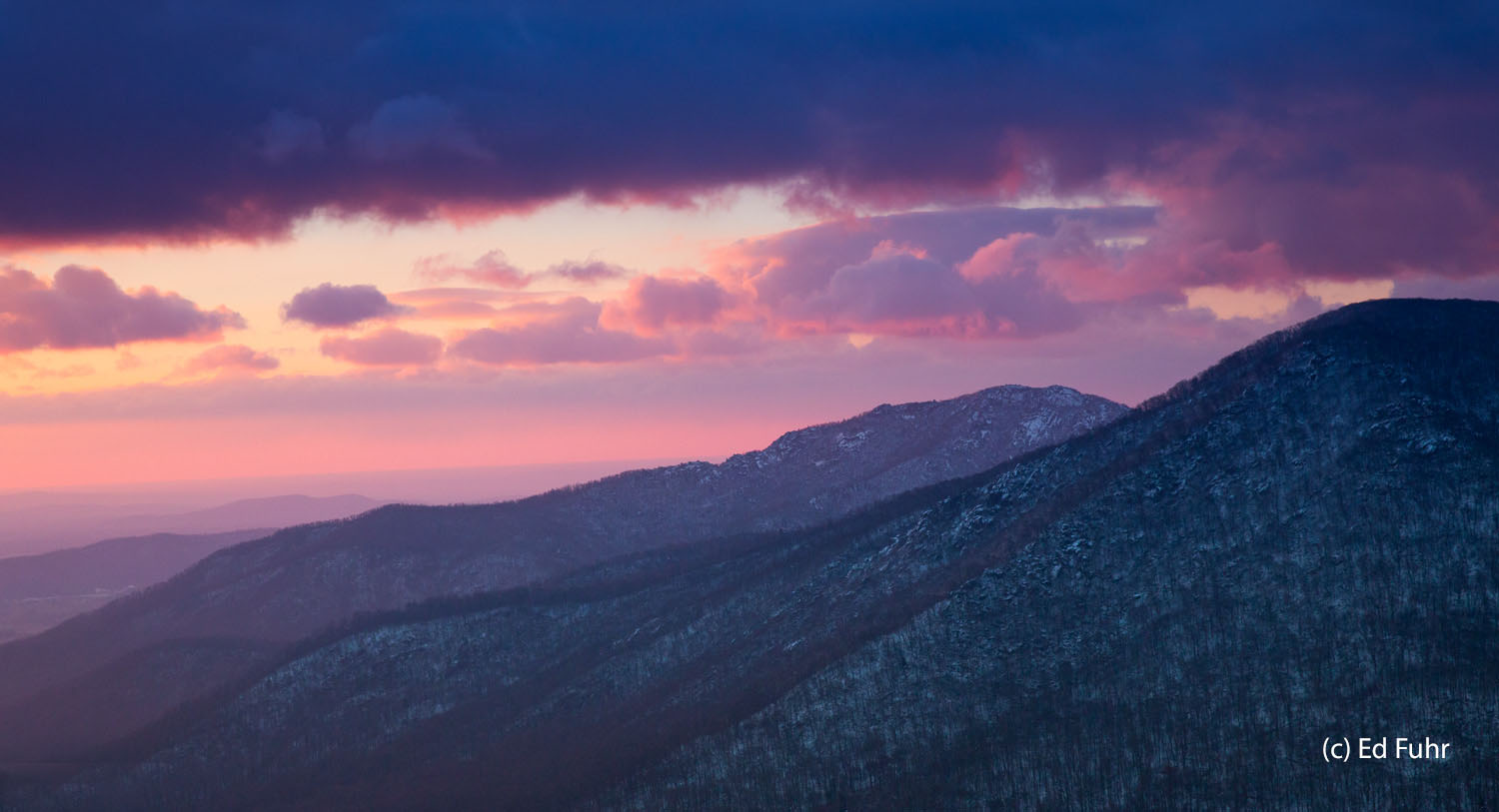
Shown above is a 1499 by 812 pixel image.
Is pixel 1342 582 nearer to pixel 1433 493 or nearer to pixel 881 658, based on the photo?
pixel 1433 493

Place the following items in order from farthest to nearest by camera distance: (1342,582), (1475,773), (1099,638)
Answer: (1099,638)
(1342,582)
(1475,773)

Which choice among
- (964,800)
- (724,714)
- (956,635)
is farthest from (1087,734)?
(724,714)

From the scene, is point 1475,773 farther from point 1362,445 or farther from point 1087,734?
point 1362,445

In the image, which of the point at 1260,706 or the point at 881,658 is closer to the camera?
the point at 1260,706

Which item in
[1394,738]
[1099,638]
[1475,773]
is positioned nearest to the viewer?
[1475,773]

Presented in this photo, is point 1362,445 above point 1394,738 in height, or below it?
above

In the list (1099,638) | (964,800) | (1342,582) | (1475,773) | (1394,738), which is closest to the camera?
(1475,773)

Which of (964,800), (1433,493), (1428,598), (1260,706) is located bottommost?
(964,800)

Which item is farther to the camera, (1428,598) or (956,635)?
(956,635)

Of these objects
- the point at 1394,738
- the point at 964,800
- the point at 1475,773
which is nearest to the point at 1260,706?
the point at 1394,738
